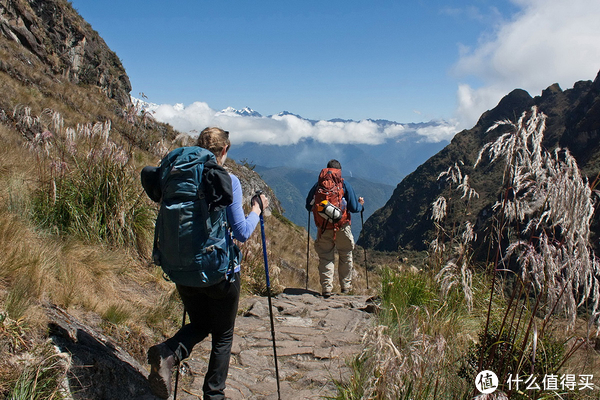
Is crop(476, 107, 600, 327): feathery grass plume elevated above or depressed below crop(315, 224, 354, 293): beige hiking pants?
above

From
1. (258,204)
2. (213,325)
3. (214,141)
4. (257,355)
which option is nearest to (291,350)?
(257,355)

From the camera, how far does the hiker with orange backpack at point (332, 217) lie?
24.4 ft

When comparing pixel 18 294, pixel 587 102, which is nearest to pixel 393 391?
pixel 18 294

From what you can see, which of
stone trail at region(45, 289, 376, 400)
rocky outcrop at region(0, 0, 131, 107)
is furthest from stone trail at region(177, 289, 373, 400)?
rocky outcrop at region(0, 0, 131, 107)

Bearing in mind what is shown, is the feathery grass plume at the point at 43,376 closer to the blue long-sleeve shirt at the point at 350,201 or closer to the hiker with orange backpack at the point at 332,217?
the hiker with orange backpack at the point at 332,217

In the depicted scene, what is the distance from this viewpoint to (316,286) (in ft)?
35.1

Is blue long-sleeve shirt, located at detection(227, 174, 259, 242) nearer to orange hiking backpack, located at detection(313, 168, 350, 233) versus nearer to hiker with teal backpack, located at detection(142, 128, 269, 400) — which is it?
hiker with teal backpack, located at detection(142, 128, 269, 400)

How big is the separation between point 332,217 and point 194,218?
4.63 metres

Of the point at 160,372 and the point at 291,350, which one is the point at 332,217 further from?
the point at 160,372

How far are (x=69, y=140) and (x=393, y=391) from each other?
18.4ft

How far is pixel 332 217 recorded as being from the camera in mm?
7312

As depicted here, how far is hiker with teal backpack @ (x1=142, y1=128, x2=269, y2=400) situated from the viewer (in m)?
2.87

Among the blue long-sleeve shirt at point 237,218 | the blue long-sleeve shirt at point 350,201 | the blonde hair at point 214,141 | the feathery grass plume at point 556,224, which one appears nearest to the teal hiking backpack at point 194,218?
the blue long-sleeve shirt at point 237,218

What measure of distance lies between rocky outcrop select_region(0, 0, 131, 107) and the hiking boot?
24322 mm
